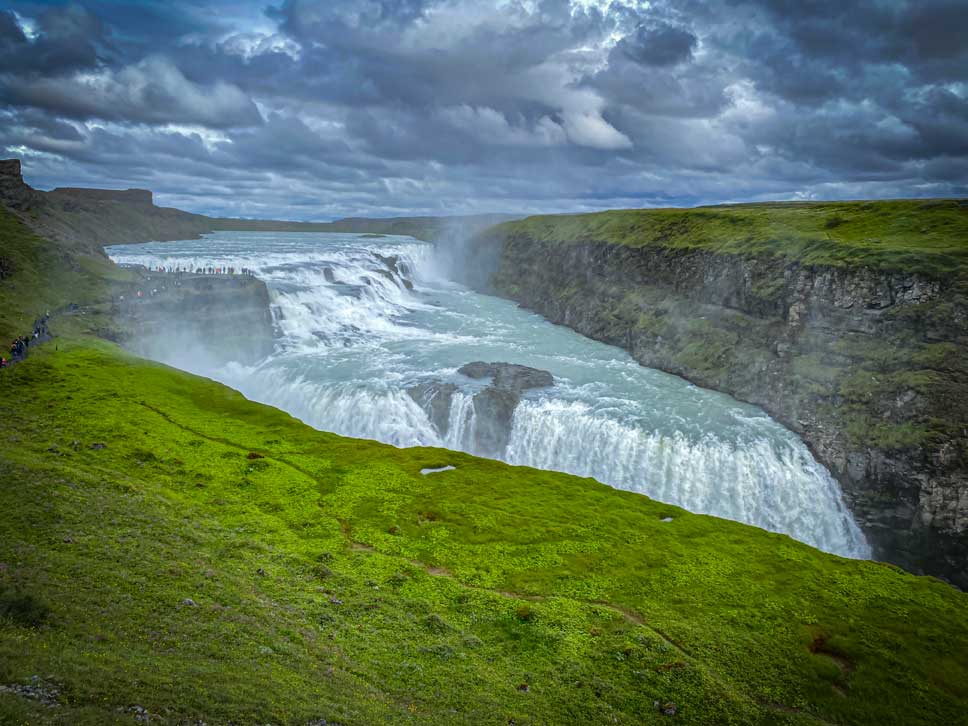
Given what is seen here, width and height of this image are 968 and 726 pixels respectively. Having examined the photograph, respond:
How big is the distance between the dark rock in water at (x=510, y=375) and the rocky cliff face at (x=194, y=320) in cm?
2457

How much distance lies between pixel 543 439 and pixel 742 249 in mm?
37995

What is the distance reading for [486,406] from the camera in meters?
48.6

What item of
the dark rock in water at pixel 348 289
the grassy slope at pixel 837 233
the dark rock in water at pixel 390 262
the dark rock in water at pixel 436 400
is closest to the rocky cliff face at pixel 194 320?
the dark rock in water at pixel 348 289

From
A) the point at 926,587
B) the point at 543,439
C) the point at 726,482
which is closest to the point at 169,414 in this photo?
the point at 543,439

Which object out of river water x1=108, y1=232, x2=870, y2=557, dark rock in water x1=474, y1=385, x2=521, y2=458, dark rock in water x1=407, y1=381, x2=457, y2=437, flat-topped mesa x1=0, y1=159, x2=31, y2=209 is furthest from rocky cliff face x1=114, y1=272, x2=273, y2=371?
flat-topped mesa x1=0, y1=159, x2=31, y2=209

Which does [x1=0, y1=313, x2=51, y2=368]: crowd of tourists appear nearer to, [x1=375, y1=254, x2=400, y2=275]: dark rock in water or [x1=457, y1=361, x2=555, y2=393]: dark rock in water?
[x1=457, y1=361, x2=555, y2=393]: dark rock in water

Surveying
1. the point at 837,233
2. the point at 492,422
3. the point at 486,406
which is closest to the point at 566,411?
the point at 492,422

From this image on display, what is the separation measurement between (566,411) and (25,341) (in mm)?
42466

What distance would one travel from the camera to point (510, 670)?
17.4 metres

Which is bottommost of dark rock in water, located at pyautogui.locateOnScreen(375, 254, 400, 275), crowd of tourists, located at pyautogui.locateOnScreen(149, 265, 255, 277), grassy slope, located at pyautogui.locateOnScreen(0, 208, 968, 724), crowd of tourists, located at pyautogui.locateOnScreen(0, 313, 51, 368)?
grassy slope, located at pyautogui.locateOnScreen(0, 208, 968, 724)

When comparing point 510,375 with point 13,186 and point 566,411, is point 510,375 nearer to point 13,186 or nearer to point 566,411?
point 566,411

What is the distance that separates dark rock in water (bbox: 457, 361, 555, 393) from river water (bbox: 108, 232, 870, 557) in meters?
1.13

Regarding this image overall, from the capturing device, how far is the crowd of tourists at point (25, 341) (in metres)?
40.4

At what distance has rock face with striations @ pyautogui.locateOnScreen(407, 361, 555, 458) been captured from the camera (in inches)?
1887
